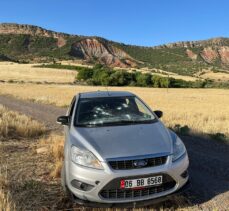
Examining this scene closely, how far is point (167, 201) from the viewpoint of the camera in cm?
629

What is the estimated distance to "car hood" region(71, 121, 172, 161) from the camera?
18.8 ft

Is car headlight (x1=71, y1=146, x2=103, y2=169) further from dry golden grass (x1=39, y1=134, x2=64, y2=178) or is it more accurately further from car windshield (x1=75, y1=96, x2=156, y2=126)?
dry golden grass (x1=39, y1=134, x2=64, y2=178)

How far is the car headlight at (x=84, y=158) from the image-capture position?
570cm

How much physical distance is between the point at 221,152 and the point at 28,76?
239 feet

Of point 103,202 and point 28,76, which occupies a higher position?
point 103,202

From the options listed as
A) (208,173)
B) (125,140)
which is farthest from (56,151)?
(125,140)

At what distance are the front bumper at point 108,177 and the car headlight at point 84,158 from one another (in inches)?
2.7

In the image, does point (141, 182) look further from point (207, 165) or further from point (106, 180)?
point (207, 165)

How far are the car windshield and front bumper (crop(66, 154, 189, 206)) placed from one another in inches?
55.4

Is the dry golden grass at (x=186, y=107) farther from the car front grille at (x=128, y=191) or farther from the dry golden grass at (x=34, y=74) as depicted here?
the dry golden grass at (x=34, y=74)

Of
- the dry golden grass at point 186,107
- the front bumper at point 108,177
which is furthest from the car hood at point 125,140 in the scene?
the dry golden grass at point 186,107

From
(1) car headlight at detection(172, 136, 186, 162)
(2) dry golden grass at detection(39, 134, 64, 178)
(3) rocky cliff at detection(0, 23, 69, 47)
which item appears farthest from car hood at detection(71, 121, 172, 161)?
(3) rocky cliff at detection(0, 23, 69, 47)

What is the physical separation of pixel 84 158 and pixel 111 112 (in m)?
1.95

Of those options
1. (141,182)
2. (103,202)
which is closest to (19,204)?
(103,202)
